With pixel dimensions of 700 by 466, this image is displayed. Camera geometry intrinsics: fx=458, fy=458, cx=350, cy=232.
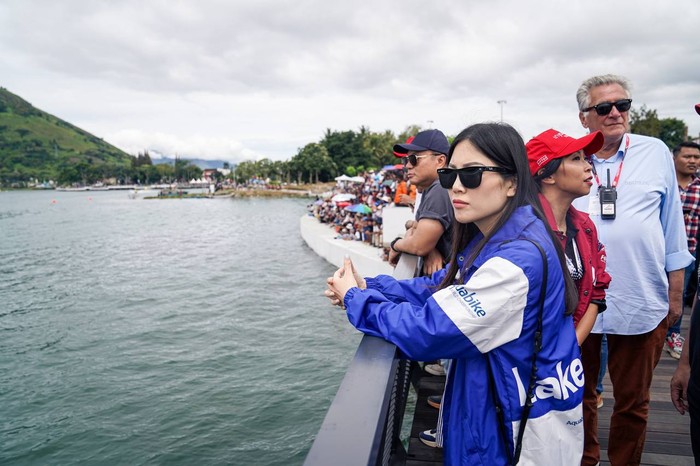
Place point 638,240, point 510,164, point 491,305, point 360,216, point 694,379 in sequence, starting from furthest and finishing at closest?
point 360,216
point 638,240
point 694,379
point 510,164
point 491,305

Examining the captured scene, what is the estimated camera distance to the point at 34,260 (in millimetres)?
28891

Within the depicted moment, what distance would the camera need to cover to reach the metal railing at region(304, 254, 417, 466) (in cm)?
105

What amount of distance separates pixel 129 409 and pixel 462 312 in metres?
10.3

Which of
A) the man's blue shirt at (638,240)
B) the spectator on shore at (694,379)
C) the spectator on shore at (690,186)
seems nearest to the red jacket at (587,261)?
the spectator on shore at (694,379)

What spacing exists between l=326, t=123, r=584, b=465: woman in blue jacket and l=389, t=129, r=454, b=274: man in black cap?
3.06ft

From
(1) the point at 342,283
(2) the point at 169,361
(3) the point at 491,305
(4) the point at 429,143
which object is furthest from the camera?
(2) the point at 169,361

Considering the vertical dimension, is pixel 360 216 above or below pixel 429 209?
below

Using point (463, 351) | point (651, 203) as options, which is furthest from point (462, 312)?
point (651, 203)

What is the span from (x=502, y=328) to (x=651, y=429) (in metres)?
2.71

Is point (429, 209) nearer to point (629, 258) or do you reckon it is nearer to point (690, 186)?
point (629, 258)

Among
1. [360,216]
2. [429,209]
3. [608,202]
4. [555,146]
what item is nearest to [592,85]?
[608,202]

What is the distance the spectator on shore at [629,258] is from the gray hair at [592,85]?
1.2 inches

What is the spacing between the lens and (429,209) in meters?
2.80

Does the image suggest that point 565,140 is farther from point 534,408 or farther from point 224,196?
point 224,196
